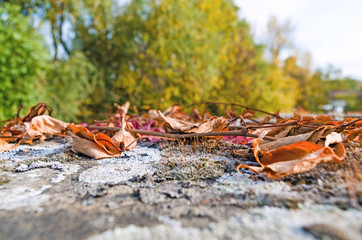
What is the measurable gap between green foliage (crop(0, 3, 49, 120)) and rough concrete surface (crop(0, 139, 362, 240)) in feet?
13.3

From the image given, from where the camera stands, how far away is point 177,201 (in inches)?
23.5

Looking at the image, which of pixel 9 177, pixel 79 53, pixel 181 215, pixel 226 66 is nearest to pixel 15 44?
pixel 79 53

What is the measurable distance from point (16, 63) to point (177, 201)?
5102 mm

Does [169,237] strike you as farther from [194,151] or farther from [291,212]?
[194,151]

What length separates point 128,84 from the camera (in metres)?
8.03

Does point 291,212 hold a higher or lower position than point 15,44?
lower

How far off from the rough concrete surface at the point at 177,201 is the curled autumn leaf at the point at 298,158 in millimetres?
25

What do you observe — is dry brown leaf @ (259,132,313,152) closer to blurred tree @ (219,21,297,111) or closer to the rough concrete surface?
the rough concrete surface

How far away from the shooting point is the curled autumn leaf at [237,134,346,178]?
0.67 metres

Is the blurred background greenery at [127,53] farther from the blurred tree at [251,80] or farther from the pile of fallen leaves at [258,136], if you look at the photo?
the pile of fallen leaves at [258,136]

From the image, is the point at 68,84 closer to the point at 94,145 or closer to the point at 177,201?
the point at 94,145

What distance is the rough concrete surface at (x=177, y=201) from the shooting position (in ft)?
1.50

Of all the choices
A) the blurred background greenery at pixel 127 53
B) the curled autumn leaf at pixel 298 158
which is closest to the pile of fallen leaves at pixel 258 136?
the curled autumn leaf at pixel 298 158

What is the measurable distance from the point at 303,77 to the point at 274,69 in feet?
50.8
